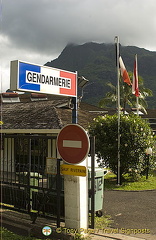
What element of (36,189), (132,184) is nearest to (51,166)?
(36,189)

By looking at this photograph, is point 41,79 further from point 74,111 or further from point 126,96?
point 126,96

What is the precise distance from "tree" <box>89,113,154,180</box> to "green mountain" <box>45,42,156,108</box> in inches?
3229

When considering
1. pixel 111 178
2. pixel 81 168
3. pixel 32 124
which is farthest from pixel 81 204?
pixel 32 124

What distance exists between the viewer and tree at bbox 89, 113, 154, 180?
1257 centimetres

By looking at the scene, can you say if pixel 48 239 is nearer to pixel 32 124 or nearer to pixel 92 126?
pixel 92 126

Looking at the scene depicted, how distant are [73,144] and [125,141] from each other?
23.9 ft

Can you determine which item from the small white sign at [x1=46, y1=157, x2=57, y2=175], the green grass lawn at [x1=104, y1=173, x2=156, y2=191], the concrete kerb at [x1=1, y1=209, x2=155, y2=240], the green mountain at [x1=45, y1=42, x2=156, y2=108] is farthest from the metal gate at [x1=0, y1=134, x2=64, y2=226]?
the green mountain at [x1=45, y1=42, x2=156, y2=108]

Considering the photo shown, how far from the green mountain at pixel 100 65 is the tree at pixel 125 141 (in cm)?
8201

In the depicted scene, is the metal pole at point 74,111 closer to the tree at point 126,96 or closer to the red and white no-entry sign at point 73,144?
the red and white no-entry sign at point 73,144

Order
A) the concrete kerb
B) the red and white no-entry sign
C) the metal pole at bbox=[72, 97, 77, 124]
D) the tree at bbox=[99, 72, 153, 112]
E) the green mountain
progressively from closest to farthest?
the red and white no-entry sign → the concrete kerb → the metal pole at bbox=[72, 97, 77, 124] → the tree at bbox=[99, 72, 153, 112] → the green mountain

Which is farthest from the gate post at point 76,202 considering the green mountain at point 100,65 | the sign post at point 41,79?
the green mountain at point 100,65

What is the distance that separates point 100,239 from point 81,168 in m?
1.42

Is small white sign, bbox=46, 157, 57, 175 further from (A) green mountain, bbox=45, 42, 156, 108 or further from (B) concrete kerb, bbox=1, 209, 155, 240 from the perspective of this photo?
(A) green mountain, bbox=45, 42, 156, 108

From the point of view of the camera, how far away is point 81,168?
5539mm
